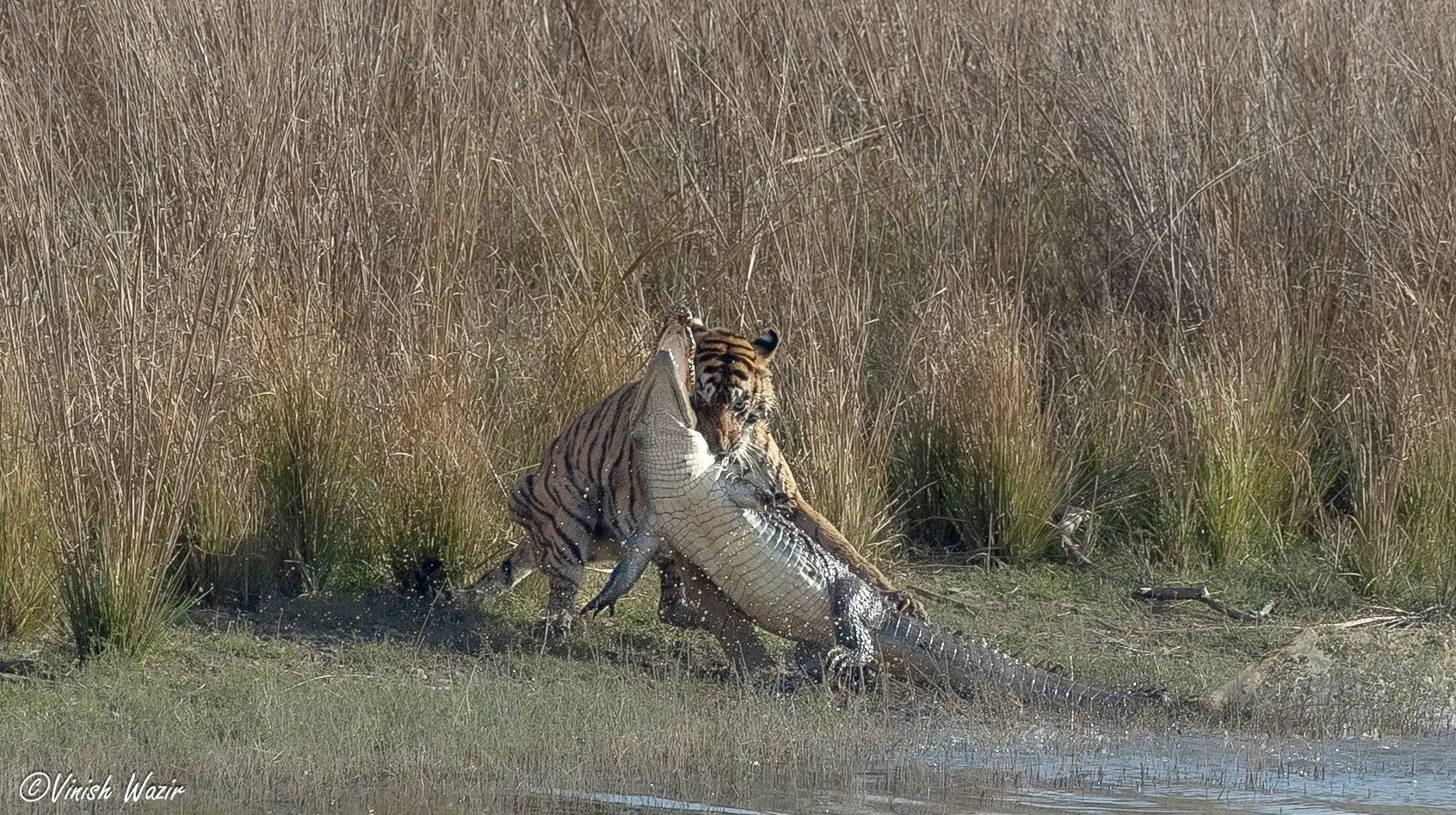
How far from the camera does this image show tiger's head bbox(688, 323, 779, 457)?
651 centimetres

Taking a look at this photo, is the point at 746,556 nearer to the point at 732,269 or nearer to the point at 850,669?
the point at 850,669

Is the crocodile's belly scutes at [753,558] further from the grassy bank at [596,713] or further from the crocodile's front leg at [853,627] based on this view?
the grassy bank at [596,713]

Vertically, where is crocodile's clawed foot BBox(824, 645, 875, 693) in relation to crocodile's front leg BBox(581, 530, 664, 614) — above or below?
below

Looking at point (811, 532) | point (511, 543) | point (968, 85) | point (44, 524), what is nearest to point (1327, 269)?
point (968, 85)

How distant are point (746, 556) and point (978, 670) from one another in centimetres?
79

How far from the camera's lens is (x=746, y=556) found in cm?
620

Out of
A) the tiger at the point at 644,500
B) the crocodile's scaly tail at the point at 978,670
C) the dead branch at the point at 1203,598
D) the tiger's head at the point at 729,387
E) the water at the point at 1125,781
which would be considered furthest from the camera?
the dead branch at the point at 1203,598

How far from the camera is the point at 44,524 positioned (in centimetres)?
598

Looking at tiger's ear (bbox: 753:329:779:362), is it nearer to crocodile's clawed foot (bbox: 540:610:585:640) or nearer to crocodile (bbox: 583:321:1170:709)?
crocodile (bbox: 583:321:1170:709)

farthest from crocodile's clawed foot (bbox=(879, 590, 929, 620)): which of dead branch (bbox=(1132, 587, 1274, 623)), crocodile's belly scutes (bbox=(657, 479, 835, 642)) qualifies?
dead branch (bbox=(1132, 587, 1274, 623))

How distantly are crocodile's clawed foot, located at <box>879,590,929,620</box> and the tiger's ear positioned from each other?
91cm

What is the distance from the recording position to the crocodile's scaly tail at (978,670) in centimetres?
584

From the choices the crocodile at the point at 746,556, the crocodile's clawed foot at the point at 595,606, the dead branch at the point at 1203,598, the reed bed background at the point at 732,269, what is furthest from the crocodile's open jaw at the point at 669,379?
the dead branch at the point at 1203,598

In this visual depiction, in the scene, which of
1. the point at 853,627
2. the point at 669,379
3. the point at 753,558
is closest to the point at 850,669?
the point at 853,627
